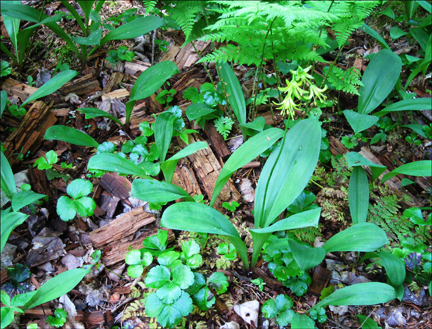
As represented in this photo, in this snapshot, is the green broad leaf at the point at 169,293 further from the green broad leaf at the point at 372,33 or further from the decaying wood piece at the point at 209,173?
the green broad leaf at the point at 372,33

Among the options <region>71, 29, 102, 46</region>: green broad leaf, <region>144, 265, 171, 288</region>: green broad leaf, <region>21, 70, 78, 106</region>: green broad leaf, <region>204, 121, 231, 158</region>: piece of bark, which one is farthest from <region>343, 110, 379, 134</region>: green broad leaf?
<region>21, 70, 78, 106</region>: green broad leaf

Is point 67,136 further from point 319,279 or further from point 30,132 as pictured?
point 319,279

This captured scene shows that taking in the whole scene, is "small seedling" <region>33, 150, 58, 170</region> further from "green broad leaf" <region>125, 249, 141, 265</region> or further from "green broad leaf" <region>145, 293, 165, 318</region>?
"green broad leaf" <region>145, 293, 165, 318</region>

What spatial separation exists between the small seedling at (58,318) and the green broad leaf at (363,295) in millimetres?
1519

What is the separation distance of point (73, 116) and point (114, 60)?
71 centimetres

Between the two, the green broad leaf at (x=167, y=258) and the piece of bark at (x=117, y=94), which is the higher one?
the piece of bark at (x=117, y=94)

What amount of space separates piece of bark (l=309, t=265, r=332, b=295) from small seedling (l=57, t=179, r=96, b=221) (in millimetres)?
1558

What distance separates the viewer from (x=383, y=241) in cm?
158

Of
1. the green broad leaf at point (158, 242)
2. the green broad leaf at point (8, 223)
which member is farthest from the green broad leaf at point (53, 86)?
the green broad leaf at point (158, 242)

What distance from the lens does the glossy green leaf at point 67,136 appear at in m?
2.14

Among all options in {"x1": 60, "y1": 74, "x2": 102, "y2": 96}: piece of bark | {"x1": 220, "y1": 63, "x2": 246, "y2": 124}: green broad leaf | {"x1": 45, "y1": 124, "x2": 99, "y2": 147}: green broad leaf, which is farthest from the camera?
{"x1": 60, "y1": 74, "x2": 102, "y2": 96}: piece of bark

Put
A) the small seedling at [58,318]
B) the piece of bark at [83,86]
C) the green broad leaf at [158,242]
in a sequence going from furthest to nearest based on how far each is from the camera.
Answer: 1. the piece of bark at [83,86]
2. the green broad leaf at [158,242]
3. the small seedling at [58,318]

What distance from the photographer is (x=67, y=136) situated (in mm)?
2199

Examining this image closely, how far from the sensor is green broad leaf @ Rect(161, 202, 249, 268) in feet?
4.77
